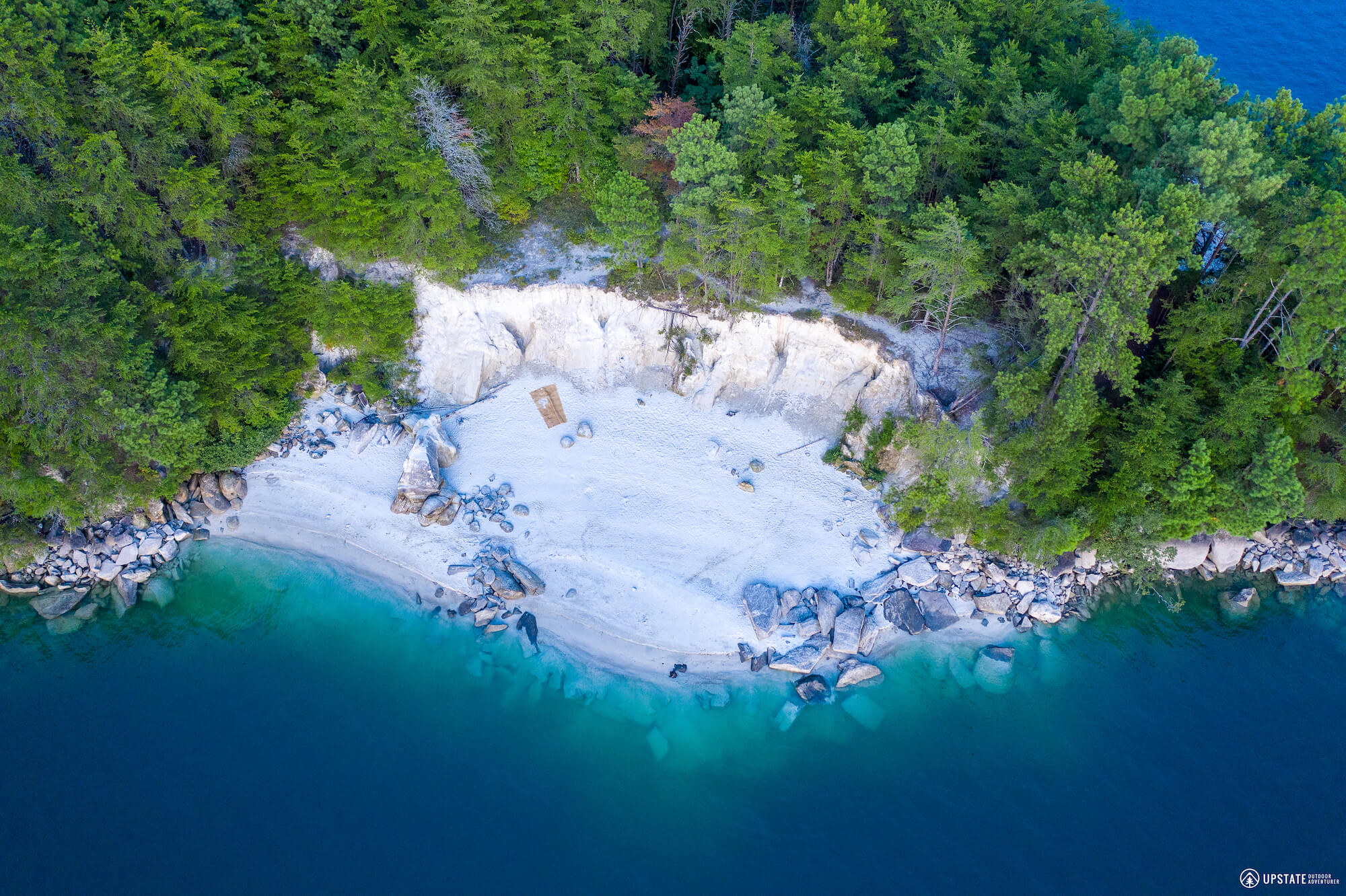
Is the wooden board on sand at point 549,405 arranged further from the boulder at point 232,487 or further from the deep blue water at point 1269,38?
the deep blue water at point 1269,38

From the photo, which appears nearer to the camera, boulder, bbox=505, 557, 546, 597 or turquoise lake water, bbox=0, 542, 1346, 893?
turquoise lake water, bbox=0, 542, 1346, 893

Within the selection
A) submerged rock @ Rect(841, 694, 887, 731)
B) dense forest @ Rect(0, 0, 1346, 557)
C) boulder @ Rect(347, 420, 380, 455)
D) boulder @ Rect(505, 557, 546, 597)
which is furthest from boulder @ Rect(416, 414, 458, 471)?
submerged rock @ Rect(841, 694, 887, 731)

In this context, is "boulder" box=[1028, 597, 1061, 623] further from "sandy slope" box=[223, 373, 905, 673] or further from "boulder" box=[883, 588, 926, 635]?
"sandy slope" box=[223, 373, 905, 673]

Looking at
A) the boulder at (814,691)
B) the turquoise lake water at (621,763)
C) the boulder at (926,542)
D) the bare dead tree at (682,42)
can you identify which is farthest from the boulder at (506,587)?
the bare dead tree at (682,42)

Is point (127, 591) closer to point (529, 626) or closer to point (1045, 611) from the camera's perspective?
point (529, 626)

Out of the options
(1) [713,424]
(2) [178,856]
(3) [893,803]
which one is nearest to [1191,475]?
(3) [893,803]
